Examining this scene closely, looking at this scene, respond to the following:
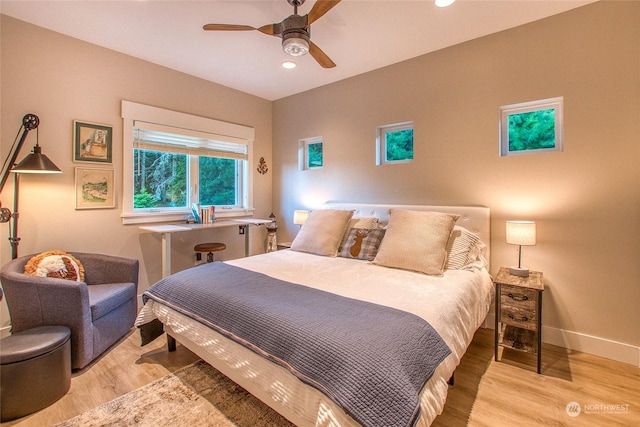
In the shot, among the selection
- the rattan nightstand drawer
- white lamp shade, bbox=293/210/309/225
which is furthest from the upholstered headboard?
white lamp shade, bbox=293/210/309/225

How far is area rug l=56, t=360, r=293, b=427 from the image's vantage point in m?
1.60

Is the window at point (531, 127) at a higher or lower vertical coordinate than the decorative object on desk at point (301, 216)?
higher

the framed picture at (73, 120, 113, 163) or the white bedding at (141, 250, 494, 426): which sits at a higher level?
the framed picture at (73, 120, 113, 163)

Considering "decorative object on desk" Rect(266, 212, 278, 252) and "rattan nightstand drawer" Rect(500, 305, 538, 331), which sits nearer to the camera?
"rattan nightstand drawer" Rect(500, 305, 538, 331)

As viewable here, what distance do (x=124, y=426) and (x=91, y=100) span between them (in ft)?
9.47

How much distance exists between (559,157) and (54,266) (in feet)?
13.7

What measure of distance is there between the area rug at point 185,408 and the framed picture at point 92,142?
7.43ft

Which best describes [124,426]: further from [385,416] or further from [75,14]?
[75,14]

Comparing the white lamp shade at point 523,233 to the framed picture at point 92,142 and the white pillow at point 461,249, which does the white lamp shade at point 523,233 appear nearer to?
the white pillow at point 461,249

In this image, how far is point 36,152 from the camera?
2367 mm

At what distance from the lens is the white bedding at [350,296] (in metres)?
1.25

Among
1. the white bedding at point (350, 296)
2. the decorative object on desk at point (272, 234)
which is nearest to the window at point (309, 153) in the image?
the decorative object on desk at point (272, 234)

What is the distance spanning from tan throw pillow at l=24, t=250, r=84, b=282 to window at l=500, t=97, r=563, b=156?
12.7ft

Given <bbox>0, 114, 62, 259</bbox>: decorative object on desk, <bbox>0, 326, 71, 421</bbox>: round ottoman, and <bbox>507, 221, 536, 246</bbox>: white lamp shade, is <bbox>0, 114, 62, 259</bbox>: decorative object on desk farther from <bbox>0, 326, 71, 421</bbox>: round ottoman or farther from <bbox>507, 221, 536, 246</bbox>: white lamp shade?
<bbox>507, 221, 536, 246</bbox>: white lamp shade
